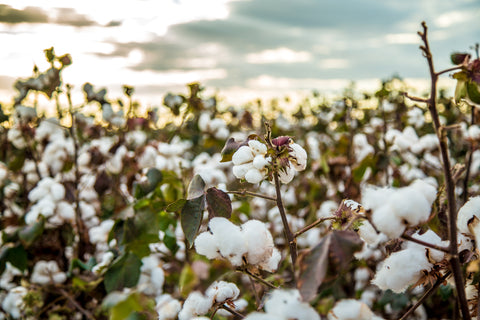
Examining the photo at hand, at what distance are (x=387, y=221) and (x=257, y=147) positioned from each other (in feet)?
1.00

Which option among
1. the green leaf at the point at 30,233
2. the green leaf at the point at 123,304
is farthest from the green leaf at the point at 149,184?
the green leaf at the point at 123,304

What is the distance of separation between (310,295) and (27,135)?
2207 mm

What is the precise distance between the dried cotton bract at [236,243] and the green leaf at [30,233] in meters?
1.07

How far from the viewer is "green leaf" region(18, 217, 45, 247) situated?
150 centimetres

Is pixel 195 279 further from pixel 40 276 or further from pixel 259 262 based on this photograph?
pixel 40 276

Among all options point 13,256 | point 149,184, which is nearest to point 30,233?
point 13,256

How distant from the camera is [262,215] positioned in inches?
131

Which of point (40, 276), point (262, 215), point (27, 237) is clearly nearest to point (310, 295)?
point (27, 237)

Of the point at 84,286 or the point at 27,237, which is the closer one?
the point at 84,286

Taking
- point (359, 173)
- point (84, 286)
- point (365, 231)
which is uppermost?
point (365, 231)

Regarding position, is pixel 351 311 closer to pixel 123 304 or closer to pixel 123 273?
pixel 123 304

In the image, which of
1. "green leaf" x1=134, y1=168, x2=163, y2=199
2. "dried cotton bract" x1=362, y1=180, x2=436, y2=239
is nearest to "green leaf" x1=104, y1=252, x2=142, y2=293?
"green leaf" x1=134, y1=168, x2=163, y2=199

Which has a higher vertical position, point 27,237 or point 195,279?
point 195,279

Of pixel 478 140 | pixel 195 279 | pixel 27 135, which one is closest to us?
pixel 195 279
